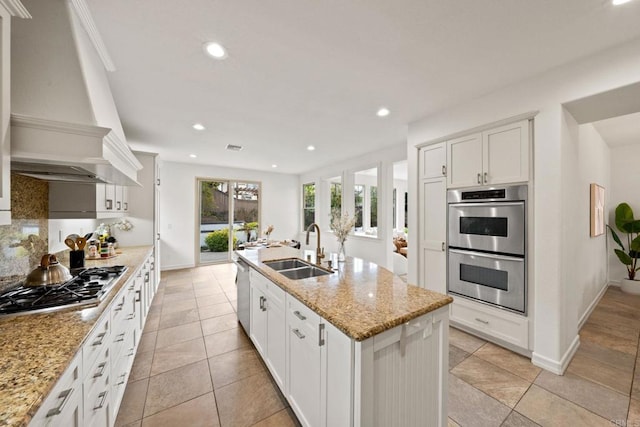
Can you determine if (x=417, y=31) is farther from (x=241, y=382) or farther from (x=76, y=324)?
(x=241, y=382)

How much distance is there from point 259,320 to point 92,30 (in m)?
2.46

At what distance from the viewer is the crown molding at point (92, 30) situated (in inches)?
54.3

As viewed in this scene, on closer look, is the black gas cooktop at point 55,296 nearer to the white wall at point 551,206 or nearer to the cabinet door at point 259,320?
the cabinet door at point 259,320

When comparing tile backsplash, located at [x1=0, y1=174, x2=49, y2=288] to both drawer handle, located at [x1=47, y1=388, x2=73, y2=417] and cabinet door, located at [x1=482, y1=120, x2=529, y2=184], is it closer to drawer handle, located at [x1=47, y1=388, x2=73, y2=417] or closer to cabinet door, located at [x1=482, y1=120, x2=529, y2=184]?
drawer handle, located at [x1=47, y1=388, x2=73, y2=417]

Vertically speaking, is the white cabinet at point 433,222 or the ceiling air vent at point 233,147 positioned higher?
the ceiling air vent at point 233,147

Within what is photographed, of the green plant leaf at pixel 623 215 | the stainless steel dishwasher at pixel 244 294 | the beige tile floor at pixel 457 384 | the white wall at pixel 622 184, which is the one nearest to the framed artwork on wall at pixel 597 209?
the green plant leaf at pixel 623 215

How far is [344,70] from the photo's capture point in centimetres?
206

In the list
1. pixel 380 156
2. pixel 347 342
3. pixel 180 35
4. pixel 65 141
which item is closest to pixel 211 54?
pixel 180 35

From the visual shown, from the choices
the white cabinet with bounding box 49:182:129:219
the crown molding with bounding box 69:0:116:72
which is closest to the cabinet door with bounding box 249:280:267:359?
the white cabinet with bounding box 49:182:129:219

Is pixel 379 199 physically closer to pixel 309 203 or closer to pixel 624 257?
pixel 309 203

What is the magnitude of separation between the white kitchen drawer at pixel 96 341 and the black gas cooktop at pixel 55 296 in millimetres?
152

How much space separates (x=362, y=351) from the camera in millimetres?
1009

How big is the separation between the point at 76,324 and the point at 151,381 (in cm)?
123

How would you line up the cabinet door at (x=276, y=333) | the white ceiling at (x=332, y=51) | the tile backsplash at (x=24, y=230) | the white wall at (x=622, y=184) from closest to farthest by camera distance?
1. the white ceiling at (x=332, y=51)
2. the tile backsplash at (x=24, y=230)
3. the cabinet door at (x=276, y=333)
4. the white wall at (x=622, y=184)
